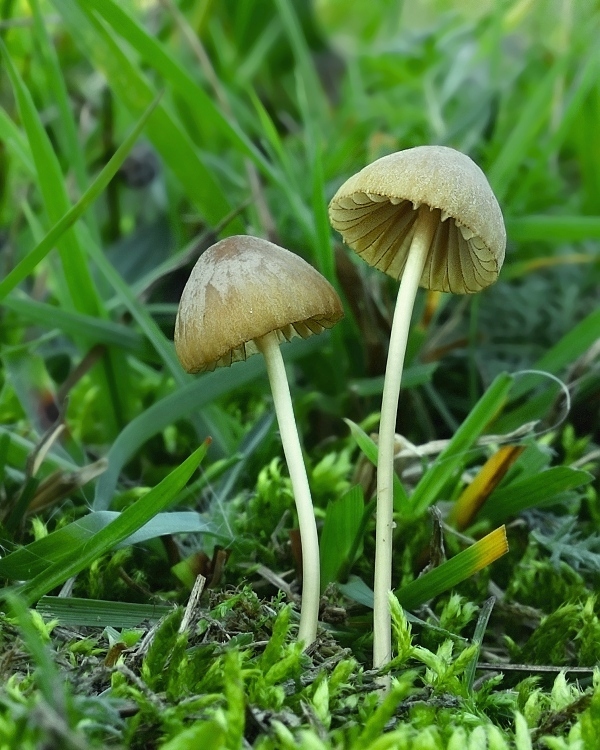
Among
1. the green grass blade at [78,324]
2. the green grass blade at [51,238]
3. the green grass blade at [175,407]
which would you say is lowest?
the green grass blade at [175,407]

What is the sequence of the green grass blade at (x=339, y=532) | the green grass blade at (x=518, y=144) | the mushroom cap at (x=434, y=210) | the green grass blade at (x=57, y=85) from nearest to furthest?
the mushroom cap at (x=434, y=210) → the green grass blade at (x=339, y=532) → the green grass blade at (x=57, y=85) → the green grass blade at (x=518, y=144)

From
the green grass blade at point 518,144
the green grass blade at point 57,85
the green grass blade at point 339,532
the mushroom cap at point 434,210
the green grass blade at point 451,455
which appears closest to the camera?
the mushroom cap at point 434,210

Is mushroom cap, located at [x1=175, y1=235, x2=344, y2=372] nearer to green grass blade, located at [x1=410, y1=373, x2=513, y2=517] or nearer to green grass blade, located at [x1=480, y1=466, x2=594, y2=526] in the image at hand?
green grass blade, located at [x1=410, y1=373, x2=513, y2=517]

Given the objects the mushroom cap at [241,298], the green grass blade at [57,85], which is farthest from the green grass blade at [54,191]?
the mushroom cap at [241,298]

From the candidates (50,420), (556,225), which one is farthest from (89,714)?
(556,225)

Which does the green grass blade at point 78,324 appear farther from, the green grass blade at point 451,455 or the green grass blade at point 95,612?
the green grass blade at point 451,455

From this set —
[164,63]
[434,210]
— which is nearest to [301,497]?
[434,210]

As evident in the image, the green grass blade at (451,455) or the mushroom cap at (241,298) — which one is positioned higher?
the mushroom cap at (241,298)
